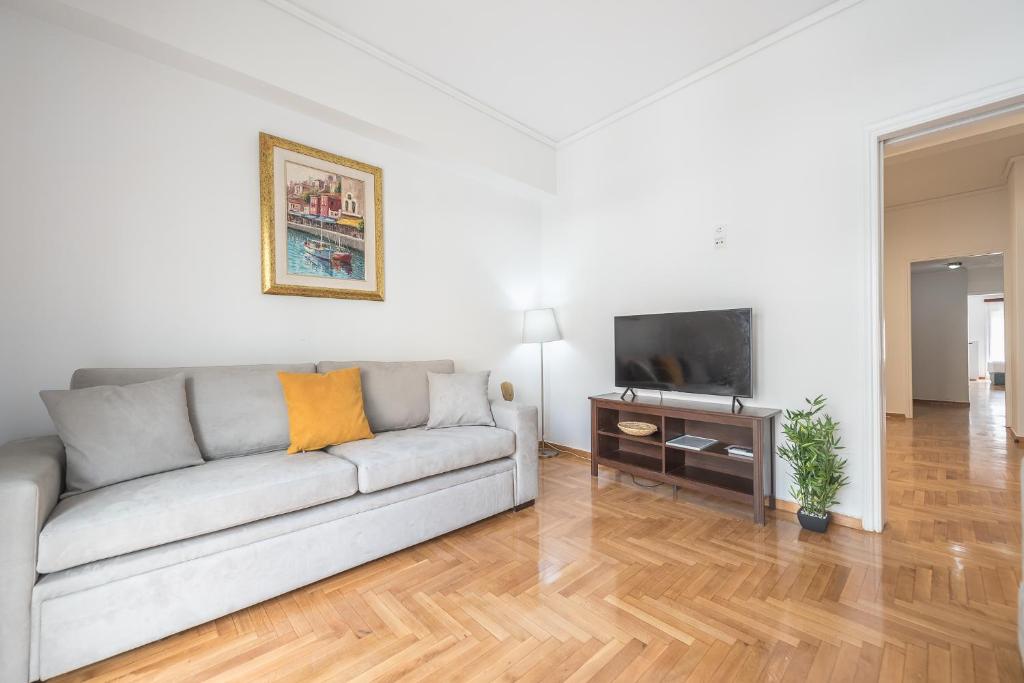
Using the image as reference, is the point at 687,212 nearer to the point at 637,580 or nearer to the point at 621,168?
the point at 621,168

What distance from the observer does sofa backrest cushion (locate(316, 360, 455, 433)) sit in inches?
105

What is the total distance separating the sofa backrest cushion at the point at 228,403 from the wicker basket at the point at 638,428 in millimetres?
2161

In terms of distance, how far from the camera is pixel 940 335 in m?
6.91

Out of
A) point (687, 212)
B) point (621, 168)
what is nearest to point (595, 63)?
point (621, 168)

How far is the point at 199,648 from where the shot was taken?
1.55m

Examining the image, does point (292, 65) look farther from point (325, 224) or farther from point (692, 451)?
point (692, 451)

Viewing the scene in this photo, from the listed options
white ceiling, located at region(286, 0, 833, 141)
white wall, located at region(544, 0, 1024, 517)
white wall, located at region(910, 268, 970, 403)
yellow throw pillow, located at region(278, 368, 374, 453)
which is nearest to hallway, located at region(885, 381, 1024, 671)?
white wall, located at region(544, 0, 1024, 517)

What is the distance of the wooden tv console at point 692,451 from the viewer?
102 inches

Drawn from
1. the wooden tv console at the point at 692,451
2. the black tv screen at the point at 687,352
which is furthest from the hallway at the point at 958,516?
the black tv screen at the point at 687,352

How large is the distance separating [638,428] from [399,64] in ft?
9.69

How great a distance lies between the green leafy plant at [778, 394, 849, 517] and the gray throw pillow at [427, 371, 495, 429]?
177 cm

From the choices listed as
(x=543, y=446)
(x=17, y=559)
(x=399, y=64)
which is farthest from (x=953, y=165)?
(x=17, y=559)

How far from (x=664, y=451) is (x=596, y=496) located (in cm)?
55

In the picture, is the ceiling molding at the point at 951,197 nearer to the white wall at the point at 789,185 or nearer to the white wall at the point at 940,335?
the white wall at the point at 940,335
